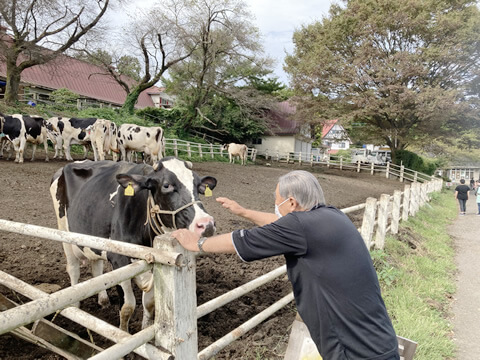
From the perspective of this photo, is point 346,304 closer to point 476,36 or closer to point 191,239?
point 191,239

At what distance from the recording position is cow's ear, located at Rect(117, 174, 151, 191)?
2826 mm

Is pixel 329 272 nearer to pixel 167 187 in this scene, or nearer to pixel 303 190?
pixel 303 190

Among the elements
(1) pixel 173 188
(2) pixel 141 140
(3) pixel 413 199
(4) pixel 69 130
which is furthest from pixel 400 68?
(1) pixel 173 188

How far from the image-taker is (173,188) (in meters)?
2.81

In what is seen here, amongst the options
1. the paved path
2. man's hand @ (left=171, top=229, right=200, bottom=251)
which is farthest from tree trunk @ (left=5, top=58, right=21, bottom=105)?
the paved path

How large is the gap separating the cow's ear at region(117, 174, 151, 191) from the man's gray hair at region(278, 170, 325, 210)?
1.40m

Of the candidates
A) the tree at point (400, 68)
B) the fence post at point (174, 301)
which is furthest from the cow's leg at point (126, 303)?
the tree at point (400, 68)

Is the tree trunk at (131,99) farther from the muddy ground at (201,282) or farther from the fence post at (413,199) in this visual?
the fence post at (413,199)

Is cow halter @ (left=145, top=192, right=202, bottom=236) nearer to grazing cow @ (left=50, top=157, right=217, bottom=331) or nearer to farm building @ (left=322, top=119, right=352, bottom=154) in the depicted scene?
grazing cow @ (left=50, top=157, right=217, bottom=331)

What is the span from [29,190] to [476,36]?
2410cm

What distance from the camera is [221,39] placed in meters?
21.5

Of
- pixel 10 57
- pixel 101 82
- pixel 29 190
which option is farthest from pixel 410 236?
pixel 101 82

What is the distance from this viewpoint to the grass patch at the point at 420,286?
355 centimetres

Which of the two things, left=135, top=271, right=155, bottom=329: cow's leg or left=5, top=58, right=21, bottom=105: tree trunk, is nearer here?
left=135, top=271, right=155, bottom=329: cow's leg
